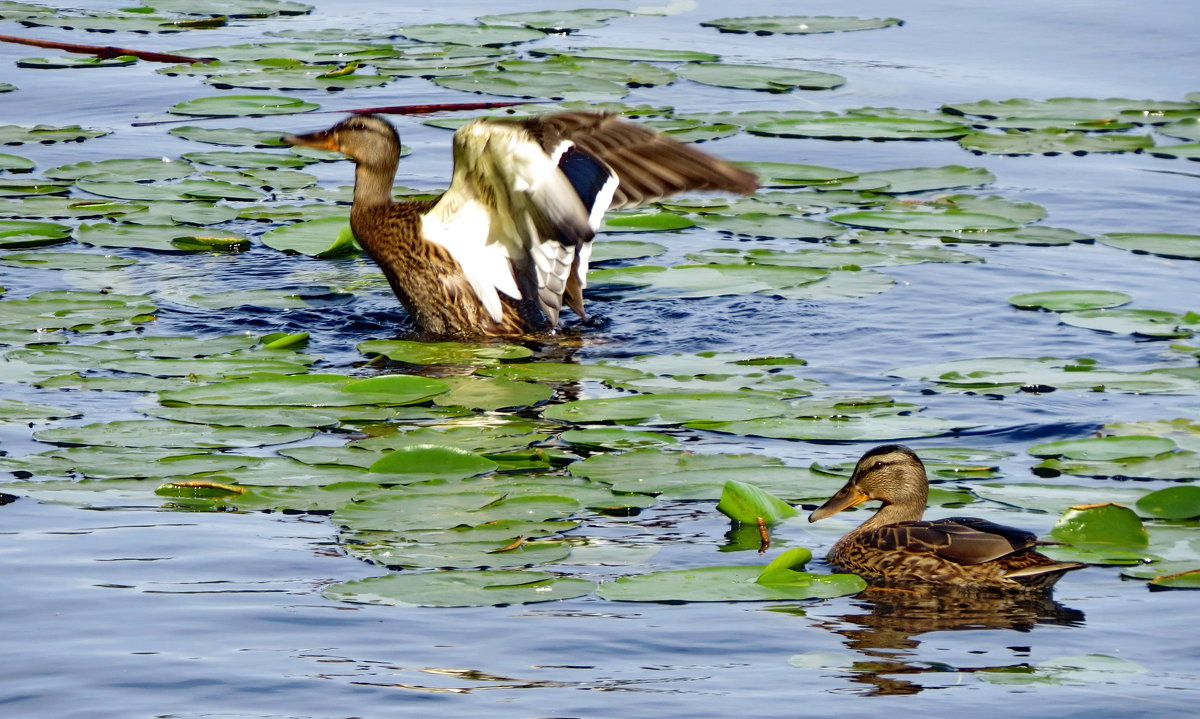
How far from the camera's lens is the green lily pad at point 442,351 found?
8.41m

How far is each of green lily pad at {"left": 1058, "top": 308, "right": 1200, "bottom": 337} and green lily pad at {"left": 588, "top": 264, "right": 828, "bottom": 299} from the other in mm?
1328

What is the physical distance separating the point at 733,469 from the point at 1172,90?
8.42m

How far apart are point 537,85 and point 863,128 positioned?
2.38 metres

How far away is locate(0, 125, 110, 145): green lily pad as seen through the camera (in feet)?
38.5

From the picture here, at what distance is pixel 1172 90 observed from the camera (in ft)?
45.0

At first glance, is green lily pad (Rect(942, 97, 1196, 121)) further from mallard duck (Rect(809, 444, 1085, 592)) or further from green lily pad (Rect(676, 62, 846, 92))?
mallard duck (Rect(809, 444, 1085, 592))

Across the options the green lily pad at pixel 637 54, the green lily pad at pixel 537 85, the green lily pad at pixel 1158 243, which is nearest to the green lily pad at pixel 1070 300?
the green lily pad at pixel 1158 243

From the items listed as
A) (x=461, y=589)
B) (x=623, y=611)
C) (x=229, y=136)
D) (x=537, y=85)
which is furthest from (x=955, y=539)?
(x=537, y=85)

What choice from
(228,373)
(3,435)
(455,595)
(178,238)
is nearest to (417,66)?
(178,238)

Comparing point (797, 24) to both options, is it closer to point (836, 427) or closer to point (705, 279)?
point (705, 279)

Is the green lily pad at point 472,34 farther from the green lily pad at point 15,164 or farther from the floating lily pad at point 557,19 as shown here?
the green lily pad at point 15,164

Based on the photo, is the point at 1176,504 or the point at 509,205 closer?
the point at 1176,504

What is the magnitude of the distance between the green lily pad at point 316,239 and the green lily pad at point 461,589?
4.71m

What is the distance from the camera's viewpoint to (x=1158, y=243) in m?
9.98
